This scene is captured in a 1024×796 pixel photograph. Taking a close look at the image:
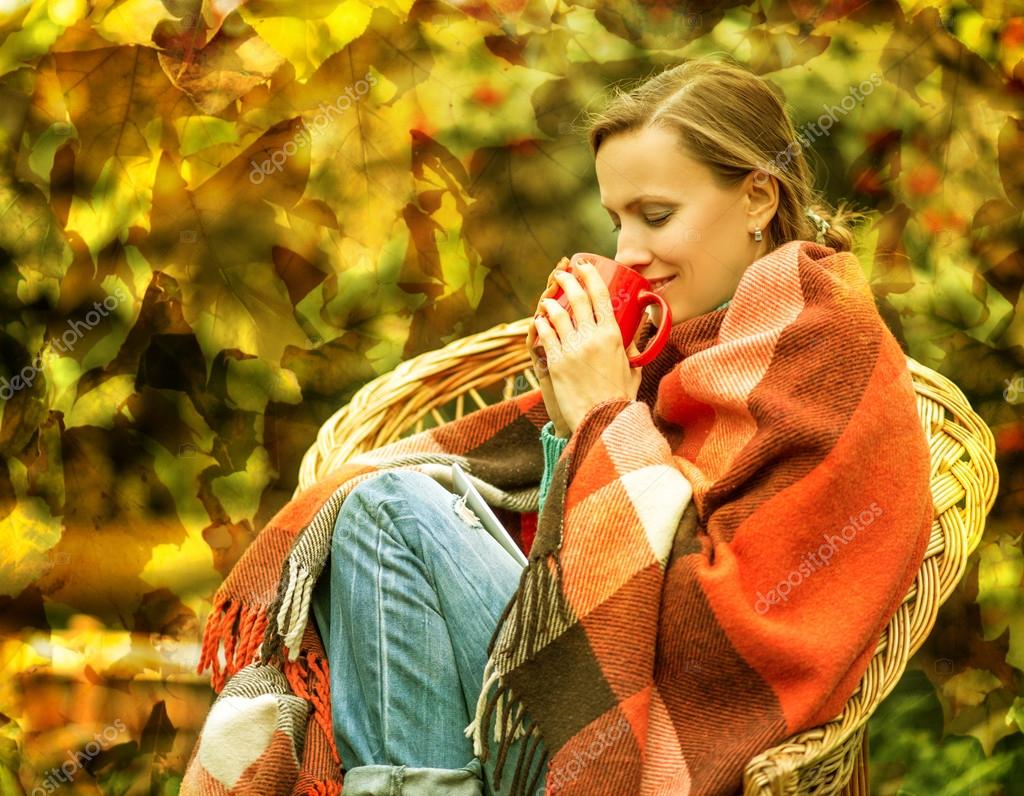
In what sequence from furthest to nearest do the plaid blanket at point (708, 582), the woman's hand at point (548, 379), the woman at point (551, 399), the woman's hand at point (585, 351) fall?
the woman's hand at point (548, 379)
the woman's hand at point (585, 351)
the woman at point (551, 399)
the plaid blanket at point (708, 582)

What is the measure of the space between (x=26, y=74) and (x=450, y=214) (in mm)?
744

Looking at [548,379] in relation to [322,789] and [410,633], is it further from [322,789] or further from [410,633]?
[322,789]

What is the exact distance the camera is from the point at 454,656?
1324mm

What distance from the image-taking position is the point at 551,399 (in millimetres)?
1502

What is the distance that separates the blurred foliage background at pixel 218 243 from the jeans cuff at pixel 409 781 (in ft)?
3.24

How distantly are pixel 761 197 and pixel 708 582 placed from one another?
1.70ft

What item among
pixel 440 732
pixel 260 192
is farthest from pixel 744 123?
pixel 260 192

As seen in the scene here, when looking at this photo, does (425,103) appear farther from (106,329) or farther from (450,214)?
(106,329)

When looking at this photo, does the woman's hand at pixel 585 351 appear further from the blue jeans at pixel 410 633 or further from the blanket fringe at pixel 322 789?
the blanket fringe at pixel 322 789

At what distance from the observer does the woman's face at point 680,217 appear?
4.73 ft

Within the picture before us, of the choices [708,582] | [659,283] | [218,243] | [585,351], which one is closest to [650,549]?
[708,582]

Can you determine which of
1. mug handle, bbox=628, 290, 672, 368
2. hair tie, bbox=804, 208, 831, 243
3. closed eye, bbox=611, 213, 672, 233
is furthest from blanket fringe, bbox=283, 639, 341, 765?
hair tie, bbox=804, 208, 831, 243

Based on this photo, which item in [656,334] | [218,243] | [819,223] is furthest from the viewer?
[218,243]

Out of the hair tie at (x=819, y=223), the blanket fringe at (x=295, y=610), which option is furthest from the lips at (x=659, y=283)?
the blanket fringe at (x=295, y=610)
